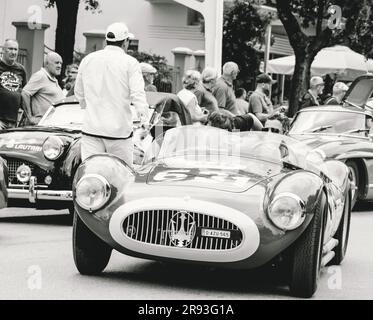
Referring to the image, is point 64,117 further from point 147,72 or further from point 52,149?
point 147,72

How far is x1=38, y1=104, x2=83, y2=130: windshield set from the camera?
11484 millimetres

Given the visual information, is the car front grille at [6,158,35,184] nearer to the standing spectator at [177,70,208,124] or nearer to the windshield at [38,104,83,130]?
the windshield at [38,104,83,130]

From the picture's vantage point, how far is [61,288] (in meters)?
6.70

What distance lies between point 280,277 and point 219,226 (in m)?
1.05

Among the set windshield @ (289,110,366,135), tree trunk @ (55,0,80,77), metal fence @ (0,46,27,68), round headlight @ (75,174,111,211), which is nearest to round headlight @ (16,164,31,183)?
round headlight @ (75,174,111,211)

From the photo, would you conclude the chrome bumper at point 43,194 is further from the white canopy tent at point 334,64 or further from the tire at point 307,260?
the white canopy tent at point 334,64

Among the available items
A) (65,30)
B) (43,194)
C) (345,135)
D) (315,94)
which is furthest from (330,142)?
(65,30)

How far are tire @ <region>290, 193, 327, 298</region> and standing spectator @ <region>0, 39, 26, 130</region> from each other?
258 inches

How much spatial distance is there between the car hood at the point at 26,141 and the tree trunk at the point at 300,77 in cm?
1658

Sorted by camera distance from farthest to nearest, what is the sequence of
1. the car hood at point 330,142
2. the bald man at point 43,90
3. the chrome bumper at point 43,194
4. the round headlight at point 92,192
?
the car hood at point 330,142
the bald man at point 43,90
the chrome bumper at point 43,194
the round headlight at point 92,192

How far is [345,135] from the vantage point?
1420cm

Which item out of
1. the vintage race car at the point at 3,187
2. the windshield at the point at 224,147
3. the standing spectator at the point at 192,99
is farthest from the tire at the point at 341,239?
the standing spectator at the point at 192,99

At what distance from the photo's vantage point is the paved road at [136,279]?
6.62 metres

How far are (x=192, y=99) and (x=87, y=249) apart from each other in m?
5.50
